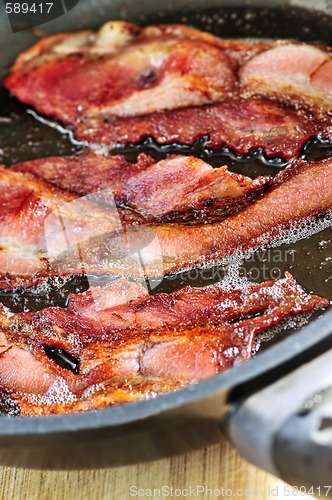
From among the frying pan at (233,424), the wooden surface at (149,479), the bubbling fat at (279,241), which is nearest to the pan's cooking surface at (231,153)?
the bubbling fat at (279,241)

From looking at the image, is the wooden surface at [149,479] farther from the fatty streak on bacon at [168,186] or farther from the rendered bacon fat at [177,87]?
the rendered bacon fat at [177,87]

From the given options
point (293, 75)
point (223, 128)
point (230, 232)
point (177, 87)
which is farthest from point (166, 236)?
point (293, 75)

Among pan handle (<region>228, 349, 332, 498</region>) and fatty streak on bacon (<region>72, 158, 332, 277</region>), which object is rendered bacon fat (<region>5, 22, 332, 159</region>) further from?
pan handle (<region>228, 349, 332, 498</region>)

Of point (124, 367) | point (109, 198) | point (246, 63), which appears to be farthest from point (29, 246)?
point (246, 63)

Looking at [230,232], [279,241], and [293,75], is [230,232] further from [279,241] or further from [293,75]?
[293,75]

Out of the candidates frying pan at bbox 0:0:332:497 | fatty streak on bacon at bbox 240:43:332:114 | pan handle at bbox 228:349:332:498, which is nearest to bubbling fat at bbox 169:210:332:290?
fatty streak on bacon at bbox 240:43:332:114
